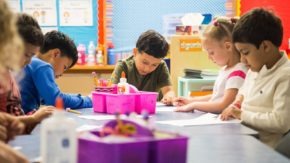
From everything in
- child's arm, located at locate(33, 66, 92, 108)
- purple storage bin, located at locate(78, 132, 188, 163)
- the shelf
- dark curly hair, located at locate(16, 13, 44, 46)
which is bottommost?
the shelf

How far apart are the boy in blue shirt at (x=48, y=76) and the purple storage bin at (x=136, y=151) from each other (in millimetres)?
1281

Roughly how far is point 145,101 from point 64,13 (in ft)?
7.66

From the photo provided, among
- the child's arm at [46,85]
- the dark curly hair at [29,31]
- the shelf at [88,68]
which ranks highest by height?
the dark curly hair at [29,31]

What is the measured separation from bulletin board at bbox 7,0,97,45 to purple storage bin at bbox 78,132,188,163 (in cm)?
342

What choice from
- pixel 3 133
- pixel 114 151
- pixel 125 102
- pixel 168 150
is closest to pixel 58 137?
pixel 114 151

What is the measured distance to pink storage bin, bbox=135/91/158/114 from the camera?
2.23 meters

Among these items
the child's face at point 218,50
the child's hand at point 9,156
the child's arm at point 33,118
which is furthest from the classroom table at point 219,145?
the child's face at point 218,50

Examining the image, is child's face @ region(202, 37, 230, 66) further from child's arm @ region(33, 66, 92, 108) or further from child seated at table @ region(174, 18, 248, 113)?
child's arm @ region(33, 66, 92, 108)

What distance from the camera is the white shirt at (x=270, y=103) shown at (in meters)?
1.85

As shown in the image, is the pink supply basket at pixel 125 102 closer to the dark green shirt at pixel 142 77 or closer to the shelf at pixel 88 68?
the dark green shirt at pixel 142 77

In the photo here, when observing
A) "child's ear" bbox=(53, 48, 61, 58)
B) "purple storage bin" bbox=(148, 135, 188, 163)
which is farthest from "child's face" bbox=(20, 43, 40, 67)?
"purple storage bin" bbox=(148, 135, 188, 163)

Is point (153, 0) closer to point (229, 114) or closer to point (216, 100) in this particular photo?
point (216, 100)

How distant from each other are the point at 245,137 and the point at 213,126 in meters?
0.26

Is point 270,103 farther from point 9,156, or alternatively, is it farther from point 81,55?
point 81,55
